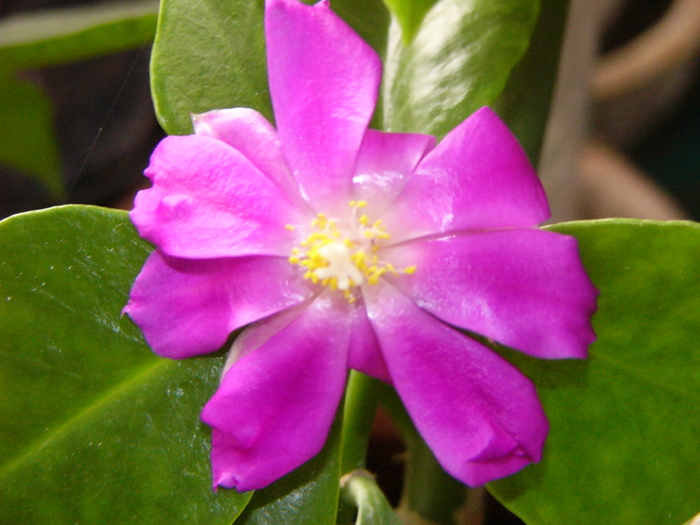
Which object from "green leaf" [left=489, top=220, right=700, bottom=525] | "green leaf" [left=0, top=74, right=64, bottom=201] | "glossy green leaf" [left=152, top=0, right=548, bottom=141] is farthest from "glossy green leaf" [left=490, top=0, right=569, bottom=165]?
"green leaf" [left=0, top=74, right=64, bottom=201]

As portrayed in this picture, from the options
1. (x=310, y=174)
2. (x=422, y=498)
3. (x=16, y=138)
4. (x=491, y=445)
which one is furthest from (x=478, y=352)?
(x=16, y=138)

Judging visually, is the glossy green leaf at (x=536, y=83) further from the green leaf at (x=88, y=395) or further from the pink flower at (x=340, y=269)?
the green leaf at (x=88, y=395)

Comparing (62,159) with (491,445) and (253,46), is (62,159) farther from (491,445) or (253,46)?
(491,445)

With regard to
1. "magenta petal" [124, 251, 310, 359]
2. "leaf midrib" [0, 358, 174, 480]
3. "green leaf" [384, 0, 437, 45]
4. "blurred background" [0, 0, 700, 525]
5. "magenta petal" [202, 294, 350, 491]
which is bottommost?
"blurred background" [0, 0, 700, 525]

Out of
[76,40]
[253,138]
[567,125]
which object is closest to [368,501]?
[253,138]

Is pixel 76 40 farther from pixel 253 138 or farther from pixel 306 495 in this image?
pixel 306 495

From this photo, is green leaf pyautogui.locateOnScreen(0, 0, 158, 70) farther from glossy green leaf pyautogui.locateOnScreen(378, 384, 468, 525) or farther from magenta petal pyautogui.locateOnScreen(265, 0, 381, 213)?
glossy green leaf pyautogui.locateOnScreen(378, 384, 468, 525)
